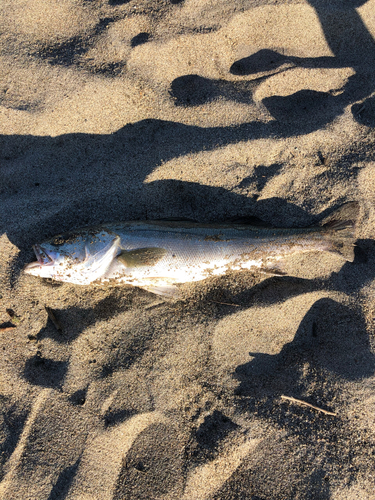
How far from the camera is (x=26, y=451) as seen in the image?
3.06 m

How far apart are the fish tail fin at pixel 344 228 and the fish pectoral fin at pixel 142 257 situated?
2.04 meters

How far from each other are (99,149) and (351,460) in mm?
4651

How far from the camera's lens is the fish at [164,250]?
317 centimetres

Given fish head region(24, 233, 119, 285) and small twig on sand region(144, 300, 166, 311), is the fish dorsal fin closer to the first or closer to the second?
fish head region(24, 233, 119, 285)

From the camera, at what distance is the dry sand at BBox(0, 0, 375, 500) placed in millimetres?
3111

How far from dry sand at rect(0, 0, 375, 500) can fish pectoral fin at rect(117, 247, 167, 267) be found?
18.4 inches

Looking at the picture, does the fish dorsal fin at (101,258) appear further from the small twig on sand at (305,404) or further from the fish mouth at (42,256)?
the small twig on sand at (305,404)

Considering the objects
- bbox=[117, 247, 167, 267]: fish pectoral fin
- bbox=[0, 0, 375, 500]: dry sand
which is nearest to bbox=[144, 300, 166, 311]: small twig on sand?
bbox=[0, 0, 375, 500]: dry sand

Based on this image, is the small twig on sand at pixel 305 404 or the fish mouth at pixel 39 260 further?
the small twig on sand at pixel 305 404

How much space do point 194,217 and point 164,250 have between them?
2.31ft

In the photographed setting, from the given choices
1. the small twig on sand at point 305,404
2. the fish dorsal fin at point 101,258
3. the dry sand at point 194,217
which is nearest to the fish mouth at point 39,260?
the dry sand at point 194,217

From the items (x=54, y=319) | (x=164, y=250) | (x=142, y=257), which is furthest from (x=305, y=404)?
(x=54, y=319)

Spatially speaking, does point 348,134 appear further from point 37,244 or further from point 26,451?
point 26,451

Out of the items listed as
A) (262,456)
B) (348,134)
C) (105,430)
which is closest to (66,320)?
(105,430)
